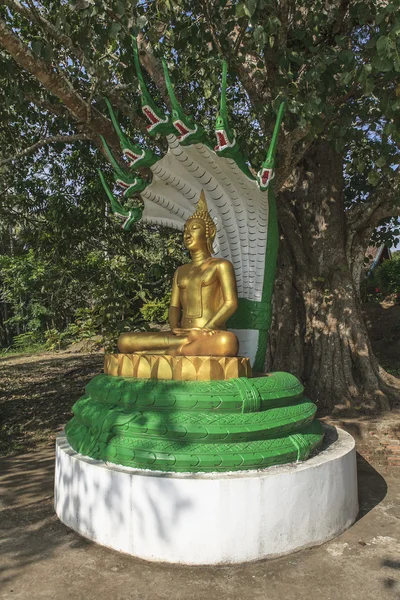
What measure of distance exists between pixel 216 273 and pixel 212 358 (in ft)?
3.69

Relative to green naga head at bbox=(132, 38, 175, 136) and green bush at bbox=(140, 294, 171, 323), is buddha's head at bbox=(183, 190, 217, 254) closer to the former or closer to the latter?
green naga head at bbox=(132, 38, 175, 136)

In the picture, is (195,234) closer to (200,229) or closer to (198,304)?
(200,229)

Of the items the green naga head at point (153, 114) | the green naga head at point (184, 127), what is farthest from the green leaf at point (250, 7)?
the green naga head at point (153, 114)

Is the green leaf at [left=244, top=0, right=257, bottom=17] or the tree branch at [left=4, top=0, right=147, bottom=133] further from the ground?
the tree branch at [left=4, top=0, right=147, bottom=133]

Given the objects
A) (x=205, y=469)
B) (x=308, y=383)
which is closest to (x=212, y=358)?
(x=205, y=469)

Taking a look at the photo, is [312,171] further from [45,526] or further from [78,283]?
[45,526]

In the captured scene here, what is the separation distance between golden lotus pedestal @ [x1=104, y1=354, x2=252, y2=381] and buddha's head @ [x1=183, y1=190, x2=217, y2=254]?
1397 millimetres

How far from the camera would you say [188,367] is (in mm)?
4055

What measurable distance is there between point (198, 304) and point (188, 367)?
3.66 ft

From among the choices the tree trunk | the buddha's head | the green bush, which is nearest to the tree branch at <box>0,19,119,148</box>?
the buddha's head

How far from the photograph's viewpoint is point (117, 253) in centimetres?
927

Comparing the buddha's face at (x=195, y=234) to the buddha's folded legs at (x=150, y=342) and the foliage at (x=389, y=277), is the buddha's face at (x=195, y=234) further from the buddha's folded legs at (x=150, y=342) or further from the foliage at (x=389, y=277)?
the foliage at (x=389, y=277)

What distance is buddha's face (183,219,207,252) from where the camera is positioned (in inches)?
200

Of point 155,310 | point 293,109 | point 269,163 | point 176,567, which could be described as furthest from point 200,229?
point 155,310
